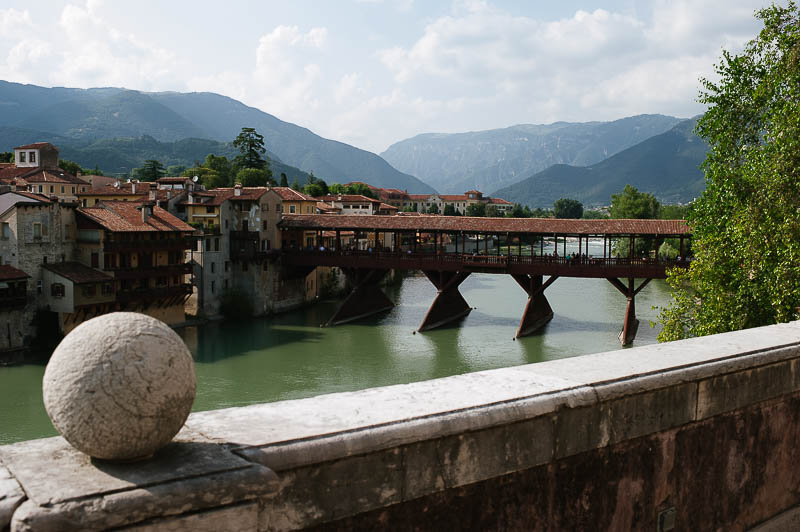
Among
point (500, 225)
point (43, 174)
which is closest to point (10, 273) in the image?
point (500, 225)

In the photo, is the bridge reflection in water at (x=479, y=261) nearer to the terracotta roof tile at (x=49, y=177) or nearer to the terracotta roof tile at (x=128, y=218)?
the terracotta roof tile at (x=128, y=218)

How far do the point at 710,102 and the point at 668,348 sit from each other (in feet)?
45.4

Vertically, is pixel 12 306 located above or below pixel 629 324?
above

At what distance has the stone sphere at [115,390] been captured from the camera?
2197mm

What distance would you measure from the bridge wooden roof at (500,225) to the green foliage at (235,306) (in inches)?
230

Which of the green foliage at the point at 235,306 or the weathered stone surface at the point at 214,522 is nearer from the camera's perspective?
the weathered stone surface at the point at 214,522

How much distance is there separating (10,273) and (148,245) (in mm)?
7091

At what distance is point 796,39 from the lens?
1347 cm

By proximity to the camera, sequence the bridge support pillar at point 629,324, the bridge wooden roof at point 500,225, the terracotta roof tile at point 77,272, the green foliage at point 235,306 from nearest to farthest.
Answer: the terracotta roof tile at point 77,272 → the bridge support pillar at point 629,324 → the bridge wooden roof at point 500,225 → the green foliage at point 235,306

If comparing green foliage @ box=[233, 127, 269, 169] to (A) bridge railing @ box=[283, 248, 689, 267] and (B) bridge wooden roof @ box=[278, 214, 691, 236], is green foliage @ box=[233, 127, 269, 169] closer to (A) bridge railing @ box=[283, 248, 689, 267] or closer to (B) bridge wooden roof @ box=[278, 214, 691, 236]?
(B) bridge wooden roof @ box=[278, 214, 691, 236]

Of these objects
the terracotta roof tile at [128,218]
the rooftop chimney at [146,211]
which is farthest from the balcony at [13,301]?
the rooftop chimney at [146,211]

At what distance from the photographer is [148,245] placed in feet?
115

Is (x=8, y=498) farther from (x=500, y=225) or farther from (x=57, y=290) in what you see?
(x=500, y=225)

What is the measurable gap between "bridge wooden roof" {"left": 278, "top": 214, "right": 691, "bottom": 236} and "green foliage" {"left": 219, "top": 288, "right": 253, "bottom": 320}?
5840 millimetres
